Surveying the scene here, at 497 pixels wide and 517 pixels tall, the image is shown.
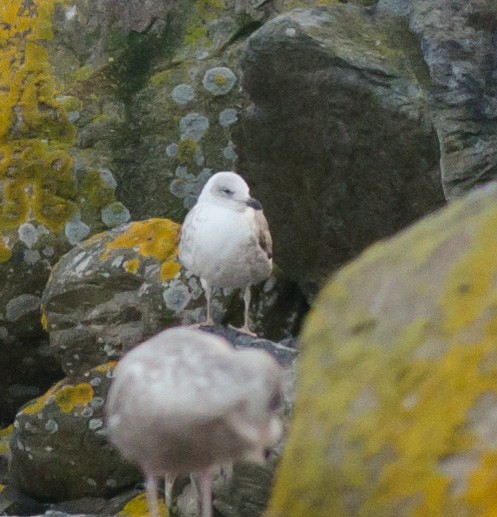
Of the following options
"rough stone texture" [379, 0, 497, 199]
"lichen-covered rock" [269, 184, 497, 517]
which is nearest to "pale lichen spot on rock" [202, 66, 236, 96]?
"rough stone texture" [379, 0, 497, 199]

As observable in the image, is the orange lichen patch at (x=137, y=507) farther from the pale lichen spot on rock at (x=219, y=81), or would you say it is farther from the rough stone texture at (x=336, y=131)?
the pale lichen spot on rock at (x=219, y=81)

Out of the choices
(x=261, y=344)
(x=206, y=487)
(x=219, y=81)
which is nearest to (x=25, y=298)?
(x=219, y=81)

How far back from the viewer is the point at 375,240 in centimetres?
1045

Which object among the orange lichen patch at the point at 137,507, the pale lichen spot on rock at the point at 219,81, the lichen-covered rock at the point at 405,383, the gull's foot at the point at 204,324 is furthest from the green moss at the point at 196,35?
the lichen-covered rock at the point at 405,383

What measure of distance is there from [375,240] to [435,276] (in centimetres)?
615

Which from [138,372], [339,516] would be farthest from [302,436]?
[138,372]

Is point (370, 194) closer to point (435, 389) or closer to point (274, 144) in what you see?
point (274, 144)

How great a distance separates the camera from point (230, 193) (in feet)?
30.3

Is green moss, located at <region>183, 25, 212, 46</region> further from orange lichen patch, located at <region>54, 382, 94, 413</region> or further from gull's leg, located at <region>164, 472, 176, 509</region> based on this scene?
gull's leg, located at <region>164, 472, 176, 509</region>

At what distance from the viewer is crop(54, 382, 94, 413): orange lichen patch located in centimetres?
1055

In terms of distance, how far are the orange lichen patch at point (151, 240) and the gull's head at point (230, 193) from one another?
1661 millimetres

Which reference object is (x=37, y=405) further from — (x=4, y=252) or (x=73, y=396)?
(x=4, y=252)

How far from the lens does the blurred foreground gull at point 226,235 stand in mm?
9203

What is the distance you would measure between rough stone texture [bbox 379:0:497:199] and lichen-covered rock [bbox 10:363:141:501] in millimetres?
3225
